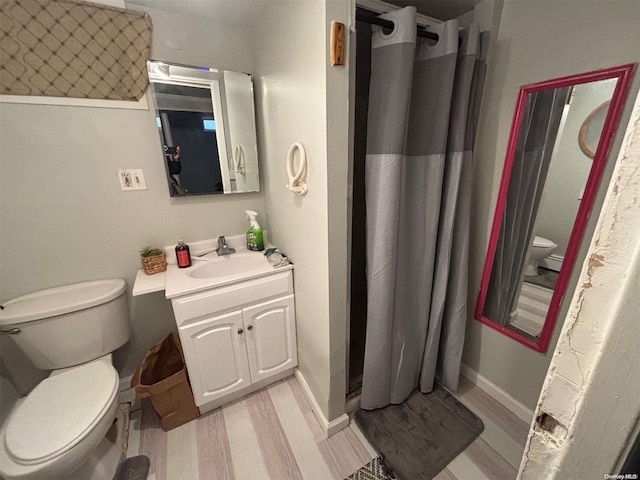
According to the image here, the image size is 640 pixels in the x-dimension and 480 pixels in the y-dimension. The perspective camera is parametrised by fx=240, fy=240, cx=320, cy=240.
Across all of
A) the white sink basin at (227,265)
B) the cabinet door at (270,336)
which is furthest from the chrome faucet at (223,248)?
the cabinet door at (270,336)

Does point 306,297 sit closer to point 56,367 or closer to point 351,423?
point 351,423

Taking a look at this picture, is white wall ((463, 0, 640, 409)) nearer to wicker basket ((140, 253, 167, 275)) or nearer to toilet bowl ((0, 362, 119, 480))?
wicker basket ((140, 253, 167, 275))

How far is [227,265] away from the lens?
152 cm

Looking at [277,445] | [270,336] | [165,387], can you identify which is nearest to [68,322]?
[165,387]

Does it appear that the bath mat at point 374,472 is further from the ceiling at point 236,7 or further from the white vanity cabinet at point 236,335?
the ceiling at point 236,7

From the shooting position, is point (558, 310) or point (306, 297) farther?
point (306, 297)

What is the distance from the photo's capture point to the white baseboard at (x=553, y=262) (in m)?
1.10

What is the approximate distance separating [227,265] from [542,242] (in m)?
1.70

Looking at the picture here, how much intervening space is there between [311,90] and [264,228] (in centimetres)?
104

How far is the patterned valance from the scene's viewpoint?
1.04m

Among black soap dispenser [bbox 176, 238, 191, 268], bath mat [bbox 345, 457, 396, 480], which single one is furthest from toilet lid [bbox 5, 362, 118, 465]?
bath mat [bbox 345, 457, 396, 480]

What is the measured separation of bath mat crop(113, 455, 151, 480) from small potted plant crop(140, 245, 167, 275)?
918 millimetres

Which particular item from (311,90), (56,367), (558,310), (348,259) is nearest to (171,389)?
(56,367)

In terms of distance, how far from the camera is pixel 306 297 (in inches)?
50.5
